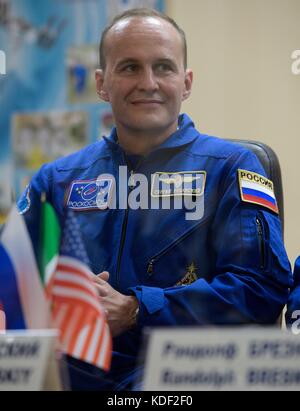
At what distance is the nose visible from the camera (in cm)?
115

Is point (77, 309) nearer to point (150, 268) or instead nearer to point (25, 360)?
point (25, 360)

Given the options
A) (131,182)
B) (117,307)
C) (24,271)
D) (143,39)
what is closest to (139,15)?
(143,39)

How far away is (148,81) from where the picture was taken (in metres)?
1.15

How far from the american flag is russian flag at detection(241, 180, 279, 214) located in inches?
18.9

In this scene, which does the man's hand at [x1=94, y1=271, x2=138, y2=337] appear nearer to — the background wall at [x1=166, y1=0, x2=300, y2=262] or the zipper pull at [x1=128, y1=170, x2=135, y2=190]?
the zipper pull at [x1=128, y1=170, x2=135, y2=190]

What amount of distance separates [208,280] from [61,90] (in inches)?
37.1

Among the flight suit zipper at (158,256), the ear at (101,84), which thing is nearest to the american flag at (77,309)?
the flight suit zipper at (158,256)

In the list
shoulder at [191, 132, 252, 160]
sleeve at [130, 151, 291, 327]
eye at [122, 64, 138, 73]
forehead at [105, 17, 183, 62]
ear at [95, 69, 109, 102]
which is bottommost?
sleeve at [130, 151, 291, 327]

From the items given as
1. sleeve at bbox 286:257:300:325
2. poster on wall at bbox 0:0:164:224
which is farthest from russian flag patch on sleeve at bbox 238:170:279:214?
poster on wall at bbox 0:0:164:224

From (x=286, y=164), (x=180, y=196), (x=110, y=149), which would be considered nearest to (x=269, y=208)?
(x=180, y=196)

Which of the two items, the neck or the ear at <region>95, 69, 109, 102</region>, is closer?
the neck

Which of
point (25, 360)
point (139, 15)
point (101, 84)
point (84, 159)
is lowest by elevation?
Answer: point (25, 360)

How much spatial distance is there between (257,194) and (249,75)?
2.29ft
